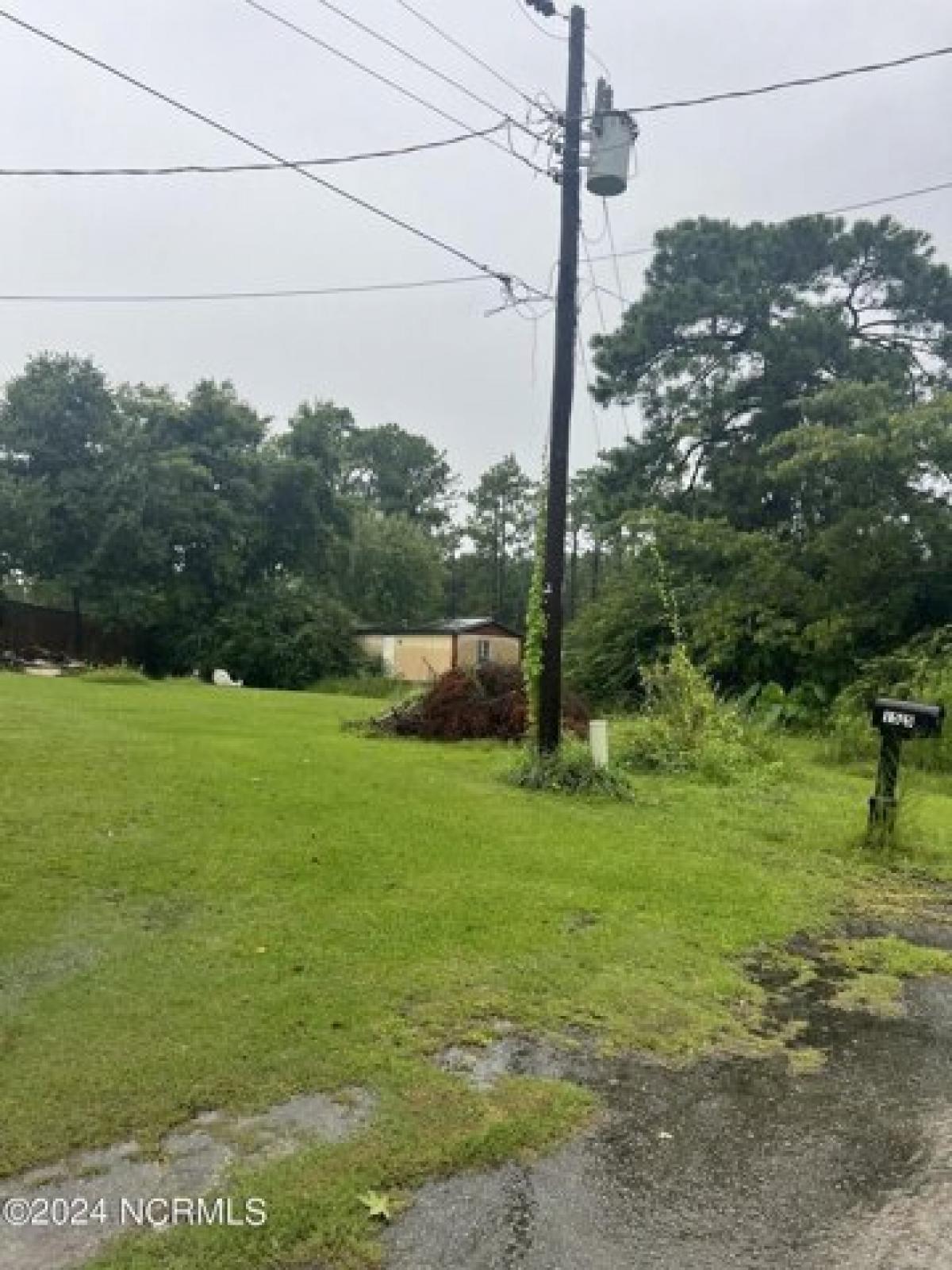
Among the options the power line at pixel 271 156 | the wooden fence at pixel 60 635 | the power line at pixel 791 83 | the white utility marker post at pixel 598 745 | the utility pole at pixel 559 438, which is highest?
the power line at pixel 791 83

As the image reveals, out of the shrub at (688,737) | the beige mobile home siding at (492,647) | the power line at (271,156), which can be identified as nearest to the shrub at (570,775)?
the shrub at (688,737)

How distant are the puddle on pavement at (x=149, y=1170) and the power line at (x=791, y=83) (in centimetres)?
768

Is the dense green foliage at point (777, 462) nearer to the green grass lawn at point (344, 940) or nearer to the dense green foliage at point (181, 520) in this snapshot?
the green grass lawn at point (344, 940)

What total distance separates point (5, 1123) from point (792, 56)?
345 inches

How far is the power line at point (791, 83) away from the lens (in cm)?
696

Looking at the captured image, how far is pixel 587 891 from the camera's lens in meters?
5.32

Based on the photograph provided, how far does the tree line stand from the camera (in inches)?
694

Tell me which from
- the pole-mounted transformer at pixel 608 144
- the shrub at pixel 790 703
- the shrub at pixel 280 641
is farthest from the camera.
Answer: the shrub at pixel 280 641

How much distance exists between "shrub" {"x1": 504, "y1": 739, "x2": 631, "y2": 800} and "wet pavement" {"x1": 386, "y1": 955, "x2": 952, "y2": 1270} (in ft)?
16.6

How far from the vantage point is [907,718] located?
21.4 feet

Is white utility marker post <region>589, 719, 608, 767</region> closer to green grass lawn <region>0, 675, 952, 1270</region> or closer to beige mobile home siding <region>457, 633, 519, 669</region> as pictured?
green grass lawn <region>0, 675, 952, 1270</region>
